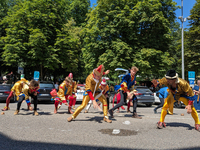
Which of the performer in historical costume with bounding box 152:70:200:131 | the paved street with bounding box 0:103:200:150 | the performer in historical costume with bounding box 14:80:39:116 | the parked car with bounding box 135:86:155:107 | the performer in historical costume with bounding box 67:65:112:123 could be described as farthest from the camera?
the parked car with bounding box 135:86:155:107

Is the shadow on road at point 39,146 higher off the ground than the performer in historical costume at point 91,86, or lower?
lower

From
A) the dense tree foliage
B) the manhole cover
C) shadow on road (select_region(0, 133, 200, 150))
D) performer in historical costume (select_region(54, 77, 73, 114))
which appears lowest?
the manhole cover

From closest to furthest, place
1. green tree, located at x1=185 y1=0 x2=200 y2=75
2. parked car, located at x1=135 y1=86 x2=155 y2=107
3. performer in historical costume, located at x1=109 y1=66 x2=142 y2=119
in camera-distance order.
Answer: performer in historical costume, located at x1=109 y1=66 x2=142 y2=119 → parked car, located at x1=135 y1=86 x2=155 y2=107 → green tree, located at x1=185 y1=0 x2=200 y2=75

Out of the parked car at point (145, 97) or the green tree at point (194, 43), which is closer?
the parked car at point (145, 97)

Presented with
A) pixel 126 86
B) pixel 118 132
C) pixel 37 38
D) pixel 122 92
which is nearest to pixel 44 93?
pixel 122 92

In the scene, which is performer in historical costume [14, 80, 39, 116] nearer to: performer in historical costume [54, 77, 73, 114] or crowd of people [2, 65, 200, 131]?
crowd of people [2, 65, 200, 131]

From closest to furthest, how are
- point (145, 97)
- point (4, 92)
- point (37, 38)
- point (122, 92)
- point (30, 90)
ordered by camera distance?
point (122, 92) → point (30, 90) → point (145, 97) → point (4, 92) → point (37, 38)

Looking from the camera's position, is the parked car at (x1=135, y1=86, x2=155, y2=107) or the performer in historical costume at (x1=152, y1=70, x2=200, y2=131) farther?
the parked car at (x1=135, y1=86, x2=155, y2=107)

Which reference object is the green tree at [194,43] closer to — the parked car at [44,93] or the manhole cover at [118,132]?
the parked car at [44,93]

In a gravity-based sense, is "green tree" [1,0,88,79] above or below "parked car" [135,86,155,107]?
above

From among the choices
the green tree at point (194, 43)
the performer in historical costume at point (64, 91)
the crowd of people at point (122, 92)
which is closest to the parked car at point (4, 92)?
the crowd of people at point (122, 92)

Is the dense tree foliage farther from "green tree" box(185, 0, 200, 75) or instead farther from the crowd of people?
the crowd of people

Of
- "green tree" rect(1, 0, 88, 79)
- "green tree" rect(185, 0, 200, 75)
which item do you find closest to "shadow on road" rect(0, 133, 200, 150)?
"green tree" rect(1, 0, 88, 79)

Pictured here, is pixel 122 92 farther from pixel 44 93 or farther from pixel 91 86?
pixel 44 93
